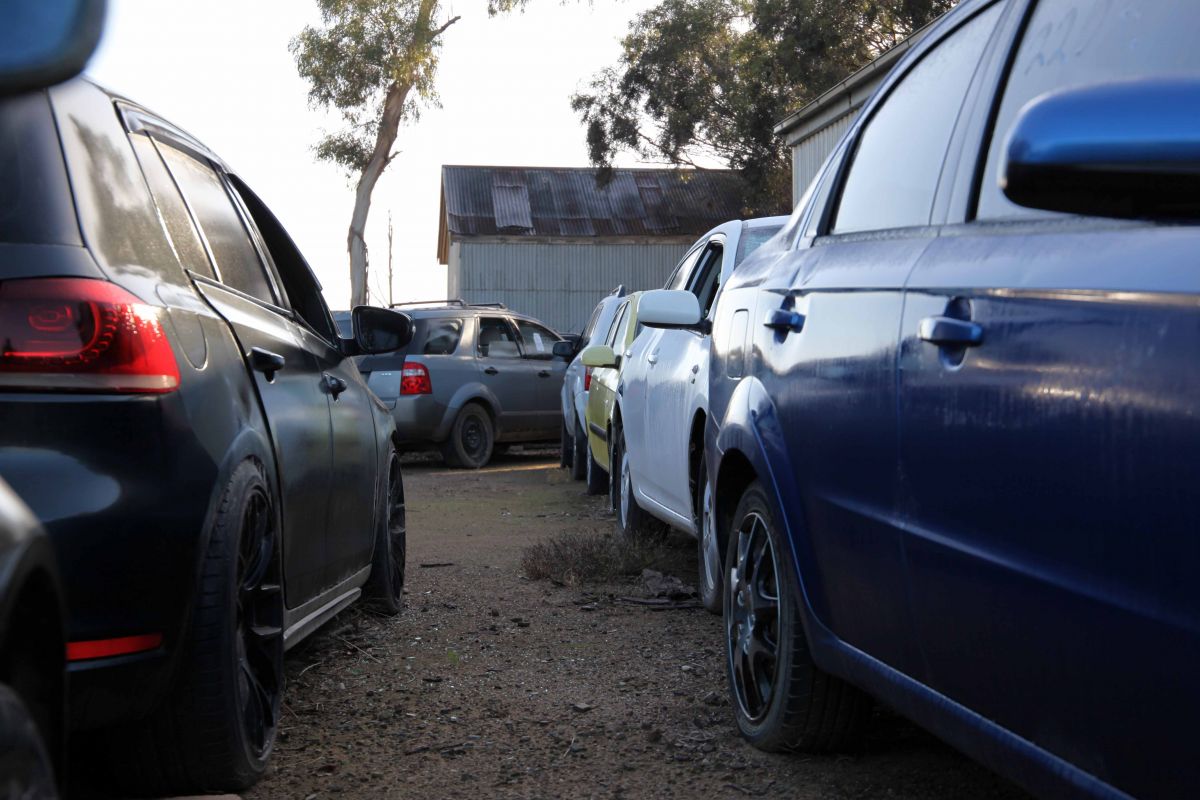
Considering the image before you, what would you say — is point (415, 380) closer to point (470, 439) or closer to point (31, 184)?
point (470, 439)

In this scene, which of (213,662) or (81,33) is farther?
(213,662)

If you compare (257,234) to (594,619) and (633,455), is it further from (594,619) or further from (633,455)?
(633,455)

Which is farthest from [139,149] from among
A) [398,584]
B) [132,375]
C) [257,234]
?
[398,584]

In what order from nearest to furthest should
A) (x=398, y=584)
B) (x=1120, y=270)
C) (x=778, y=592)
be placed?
(x=1120, y=270) < (x=778, y=592) < (x=398, y=584)

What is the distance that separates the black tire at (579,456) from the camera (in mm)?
13484

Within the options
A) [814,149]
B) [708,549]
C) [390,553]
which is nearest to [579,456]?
[814,149]

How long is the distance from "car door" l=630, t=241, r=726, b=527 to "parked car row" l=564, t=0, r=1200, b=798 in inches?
80.2

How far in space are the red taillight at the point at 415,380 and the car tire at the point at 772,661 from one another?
11.0 meters

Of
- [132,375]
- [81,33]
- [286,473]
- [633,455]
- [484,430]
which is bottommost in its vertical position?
[484,430]

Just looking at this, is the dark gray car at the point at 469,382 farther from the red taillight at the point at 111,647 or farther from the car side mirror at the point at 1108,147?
the car side mirror at the point at 1108,147

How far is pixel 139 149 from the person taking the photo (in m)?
3.58

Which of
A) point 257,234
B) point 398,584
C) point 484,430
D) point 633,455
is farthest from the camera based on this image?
point 484,430

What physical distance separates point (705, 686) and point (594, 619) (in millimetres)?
A: 1406

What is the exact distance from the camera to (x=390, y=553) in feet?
19.6
